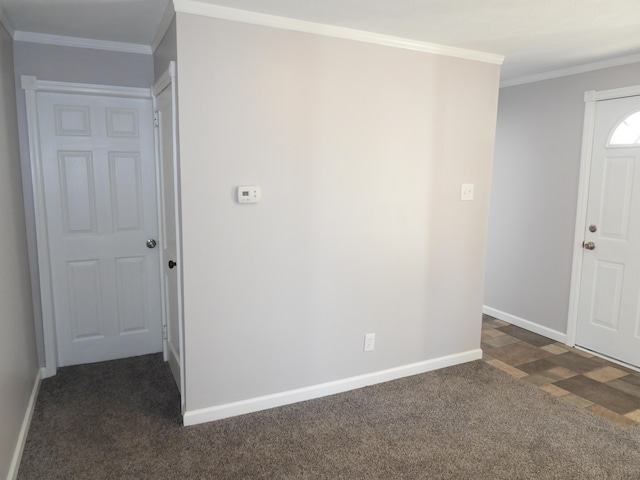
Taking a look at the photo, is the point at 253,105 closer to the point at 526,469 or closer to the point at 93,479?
the point at 93,479

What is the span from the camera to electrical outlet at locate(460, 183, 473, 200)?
3.22 metres

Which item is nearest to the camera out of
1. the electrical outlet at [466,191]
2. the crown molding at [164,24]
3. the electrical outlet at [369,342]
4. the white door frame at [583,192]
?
the crown molding at [164,24]

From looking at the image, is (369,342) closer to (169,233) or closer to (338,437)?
(338,437)

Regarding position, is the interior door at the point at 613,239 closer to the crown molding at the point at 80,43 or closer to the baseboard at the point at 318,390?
the baseboard at the point at 318,390

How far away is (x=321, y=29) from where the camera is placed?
2.56 metres

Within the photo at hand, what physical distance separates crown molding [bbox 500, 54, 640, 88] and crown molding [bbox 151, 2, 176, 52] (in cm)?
312

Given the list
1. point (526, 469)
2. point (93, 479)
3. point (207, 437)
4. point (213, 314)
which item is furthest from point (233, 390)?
point (526, 469)

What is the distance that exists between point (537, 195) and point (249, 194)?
2.85 meters

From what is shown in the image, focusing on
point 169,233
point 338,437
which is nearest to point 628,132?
point 338,437

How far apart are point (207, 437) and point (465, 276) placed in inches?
84.1

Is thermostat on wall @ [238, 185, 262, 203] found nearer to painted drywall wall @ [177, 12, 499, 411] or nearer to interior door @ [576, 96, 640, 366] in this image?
painted drywall wall @ [177, 12, 499, 411]

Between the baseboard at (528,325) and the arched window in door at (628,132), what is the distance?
5.50 feet

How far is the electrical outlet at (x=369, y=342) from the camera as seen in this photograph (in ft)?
9.94

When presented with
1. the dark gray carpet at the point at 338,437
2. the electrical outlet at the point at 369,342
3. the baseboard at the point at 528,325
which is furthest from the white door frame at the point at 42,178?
the baseboard at the point at 528,325
